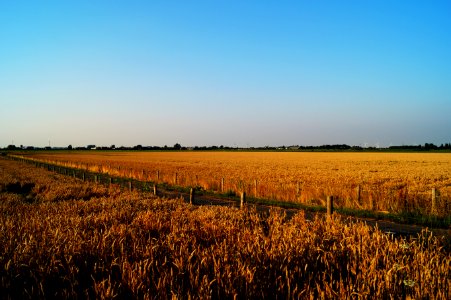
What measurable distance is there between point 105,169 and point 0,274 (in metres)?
45.6

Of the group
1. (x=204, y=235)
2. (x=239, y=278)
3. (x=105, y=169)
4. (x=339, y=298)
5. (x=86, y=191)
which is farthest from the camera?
(x=105, y=169)

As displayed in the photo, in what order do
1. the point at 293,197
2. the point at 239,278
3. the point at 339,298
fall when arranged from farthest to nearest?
1. the point at 293,197
2. the point at 239,278
3. the point at 339,298

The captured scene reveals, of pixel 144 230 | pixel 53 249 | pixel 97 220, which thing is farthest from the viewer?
pixel 97 220

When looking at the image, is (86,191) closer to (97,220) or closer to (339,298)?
(97,220)

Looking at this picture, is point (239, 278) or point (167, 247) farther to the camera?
point (167, 247)

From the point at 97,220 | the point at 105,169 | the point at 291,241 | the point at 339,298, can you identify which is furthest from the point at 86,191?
the point at 105,169

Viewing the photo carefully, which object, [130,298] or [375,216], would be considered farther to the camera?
[375,216]

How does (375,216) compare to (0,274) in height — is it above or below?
below

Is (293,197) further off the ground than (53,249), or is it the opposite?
(53,249)

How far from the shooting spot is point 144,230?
6.52 m

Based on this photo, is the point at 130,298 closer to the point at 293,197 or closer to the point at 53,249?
the point at 53,249

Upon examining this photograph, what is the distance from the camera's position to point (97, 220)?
24.4 feet

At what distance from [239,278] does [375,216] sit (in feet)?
44.3

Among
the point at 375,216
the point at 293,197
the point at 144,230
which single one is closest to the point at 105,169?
the point at 293,197
